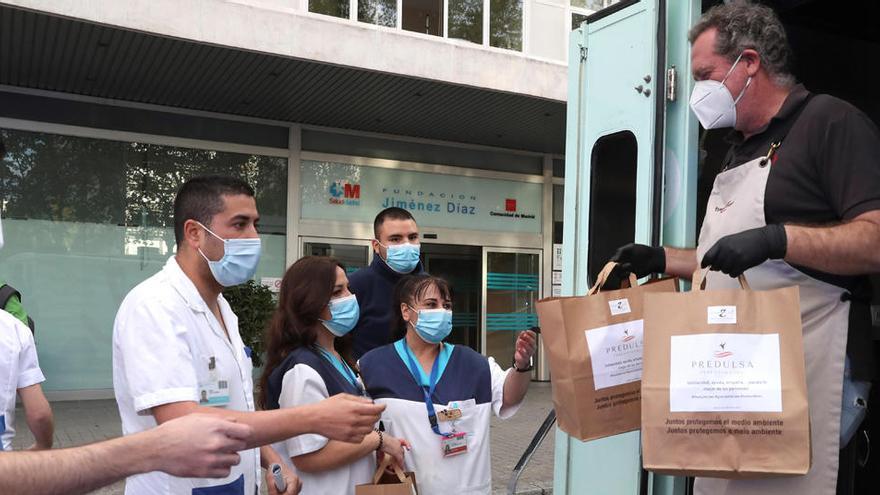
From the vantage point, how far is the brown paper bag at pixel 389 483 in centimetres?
A: 250

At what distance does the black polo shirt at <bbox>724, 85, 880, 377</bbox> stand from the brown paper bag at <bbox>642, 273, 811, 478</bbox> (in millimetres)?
313

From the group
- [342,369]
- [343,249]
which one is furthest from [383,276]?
[343,249]

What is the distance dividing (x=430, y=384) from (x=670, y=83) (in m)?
1.52

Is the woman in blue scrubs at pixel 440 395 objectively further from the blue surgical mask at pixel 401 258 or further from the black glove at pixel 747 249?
the black glove at pixel 747 249

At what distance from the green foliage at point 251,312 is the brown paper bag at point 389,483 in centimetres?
691

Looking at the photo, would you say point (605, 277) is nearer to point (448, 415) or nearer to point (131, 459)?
point (448, 415)

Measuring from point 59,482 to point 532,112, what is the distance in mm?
10111

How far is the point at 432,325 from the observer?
3236 mm

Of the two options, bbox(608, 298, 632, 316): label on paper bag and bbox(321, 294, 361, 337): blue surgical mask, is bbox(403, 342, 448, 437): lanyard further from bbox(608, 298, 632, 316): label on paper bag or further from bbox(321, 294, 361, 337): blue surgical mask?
bbox(608, 298, 632, 316): label on paper bag

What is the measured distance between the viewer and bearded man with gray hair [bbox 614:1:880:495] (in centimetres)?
183

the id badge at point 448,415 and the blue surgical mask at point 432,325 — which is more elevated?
the blue surgical mask at point 432,325

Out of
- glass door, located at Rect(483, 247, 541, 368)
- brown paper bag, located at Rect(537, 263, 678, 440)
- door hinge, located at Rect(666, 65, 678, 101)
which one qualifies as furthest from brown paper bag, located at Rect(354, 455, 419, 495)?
glass door, located at Rect(483, 247, 541, 368)

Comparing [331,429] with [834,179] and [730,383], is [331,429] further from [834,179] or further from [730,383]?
[834,179]

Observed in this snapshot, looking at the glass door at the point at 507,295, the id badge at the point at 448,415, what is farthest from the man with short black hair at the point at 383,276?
the glass door at the point at 507,295
